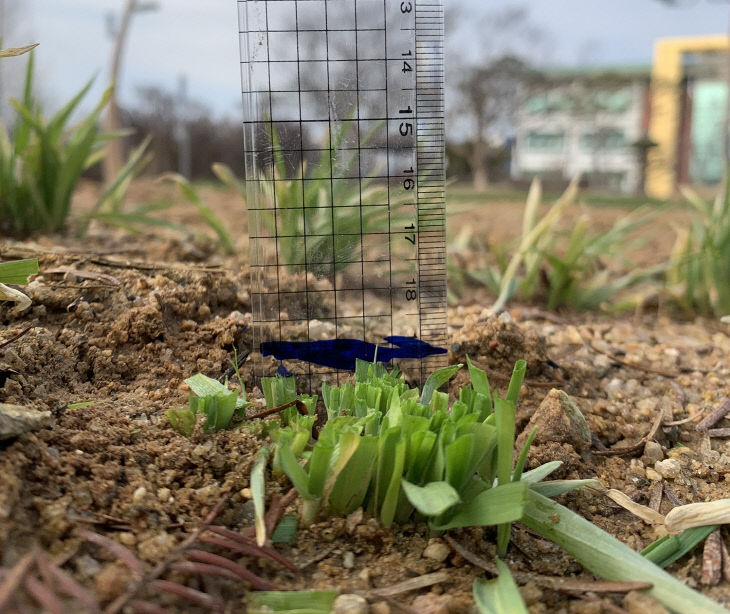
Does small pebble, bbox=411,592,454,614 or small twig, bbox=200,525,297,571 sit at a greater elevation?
small twig, bbox=200,525,297,571

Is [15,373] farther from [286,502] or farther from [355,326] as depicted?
[355,326]

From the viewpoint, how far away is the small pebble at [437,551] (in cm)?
110

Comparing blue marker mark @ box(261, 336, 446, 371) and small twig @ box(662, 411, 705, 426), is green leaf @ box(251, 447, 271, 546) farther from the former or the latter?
small twig @ box(662, 411, 705, 426)

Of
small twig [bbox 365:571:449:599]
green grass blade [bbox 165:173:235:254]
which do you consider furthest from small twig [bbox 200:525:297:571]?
green grass blade [bbox 165:173:235:254]

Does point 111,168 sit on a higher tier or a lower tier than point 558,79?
lower

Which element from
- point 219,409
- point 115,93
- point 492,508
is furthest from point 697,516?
point 115,93

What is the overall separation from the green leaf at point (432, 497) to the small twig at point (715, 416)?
861 mm

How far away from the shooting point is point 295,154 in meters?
1.57

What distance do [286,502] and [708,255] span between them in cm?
229

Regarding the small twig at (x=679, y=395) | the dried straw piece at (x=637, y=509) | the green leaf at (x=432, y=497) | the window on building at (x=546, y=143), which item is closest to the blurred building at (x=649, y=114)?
the window on building at (x=546, y=143)

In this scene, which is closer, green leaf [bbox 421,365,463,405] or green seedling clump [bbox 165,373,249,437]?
green seedling clump [bbox 165,373,249,437]

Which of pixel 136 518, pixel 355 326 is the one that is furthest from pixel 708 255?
pixel 136 518

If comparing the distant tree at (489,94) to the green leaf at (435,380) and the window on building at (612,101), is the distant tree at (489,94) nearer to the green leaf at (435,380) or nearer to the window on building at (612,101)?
the window on building at (612,101)

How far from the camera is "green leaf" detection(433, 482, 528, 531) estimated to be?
1.02m
